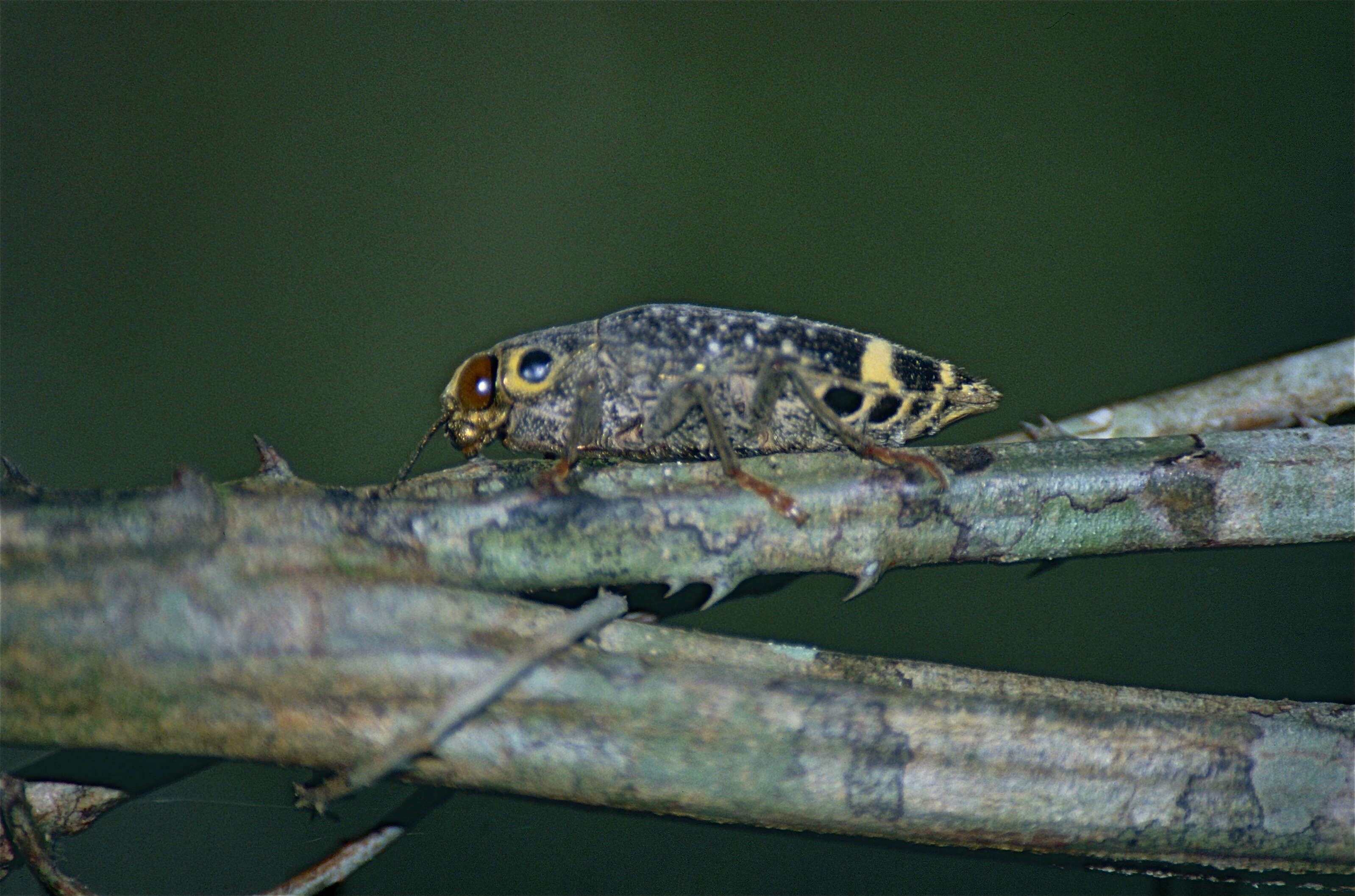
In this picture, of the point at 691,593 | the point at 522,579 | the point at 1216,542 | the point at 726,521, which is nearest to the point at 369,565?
the point at 522,579

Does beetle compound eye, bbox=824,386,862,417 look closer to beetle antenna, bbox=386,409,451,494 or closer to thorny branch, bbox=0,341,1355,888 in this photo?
thorny branch, bbox=0,341,1355,888

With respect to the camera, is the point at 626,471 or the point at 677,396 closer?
the point at 626,471

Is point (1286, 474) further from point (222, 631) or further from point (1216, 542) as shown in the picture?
point (222, 631)

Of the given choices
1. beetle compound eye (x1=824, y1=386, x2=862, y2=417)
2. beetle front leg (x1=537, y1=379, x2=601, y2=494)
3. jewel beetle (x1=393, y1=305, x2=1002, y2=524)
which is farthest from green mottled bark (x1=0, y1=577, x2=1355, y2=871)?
beetle compound eye (x1=824, y1=386, x2=862, y2=417)

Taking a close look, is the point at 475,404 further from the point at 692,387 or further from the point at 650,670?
the point at 650,670

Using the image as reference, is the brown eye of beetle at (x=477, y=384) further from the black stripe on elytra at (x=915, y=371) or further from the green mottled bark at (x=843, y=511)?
the black stripe on elytra at (x=915, y=371)

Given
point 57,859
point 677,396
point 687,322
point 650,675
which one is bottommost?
point 57,859

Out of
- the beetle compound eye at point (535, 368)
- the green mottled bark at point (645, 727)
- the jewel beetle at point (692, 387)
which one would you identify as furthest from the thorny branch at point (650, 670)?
the beetle compound eye at point (535, 368)
